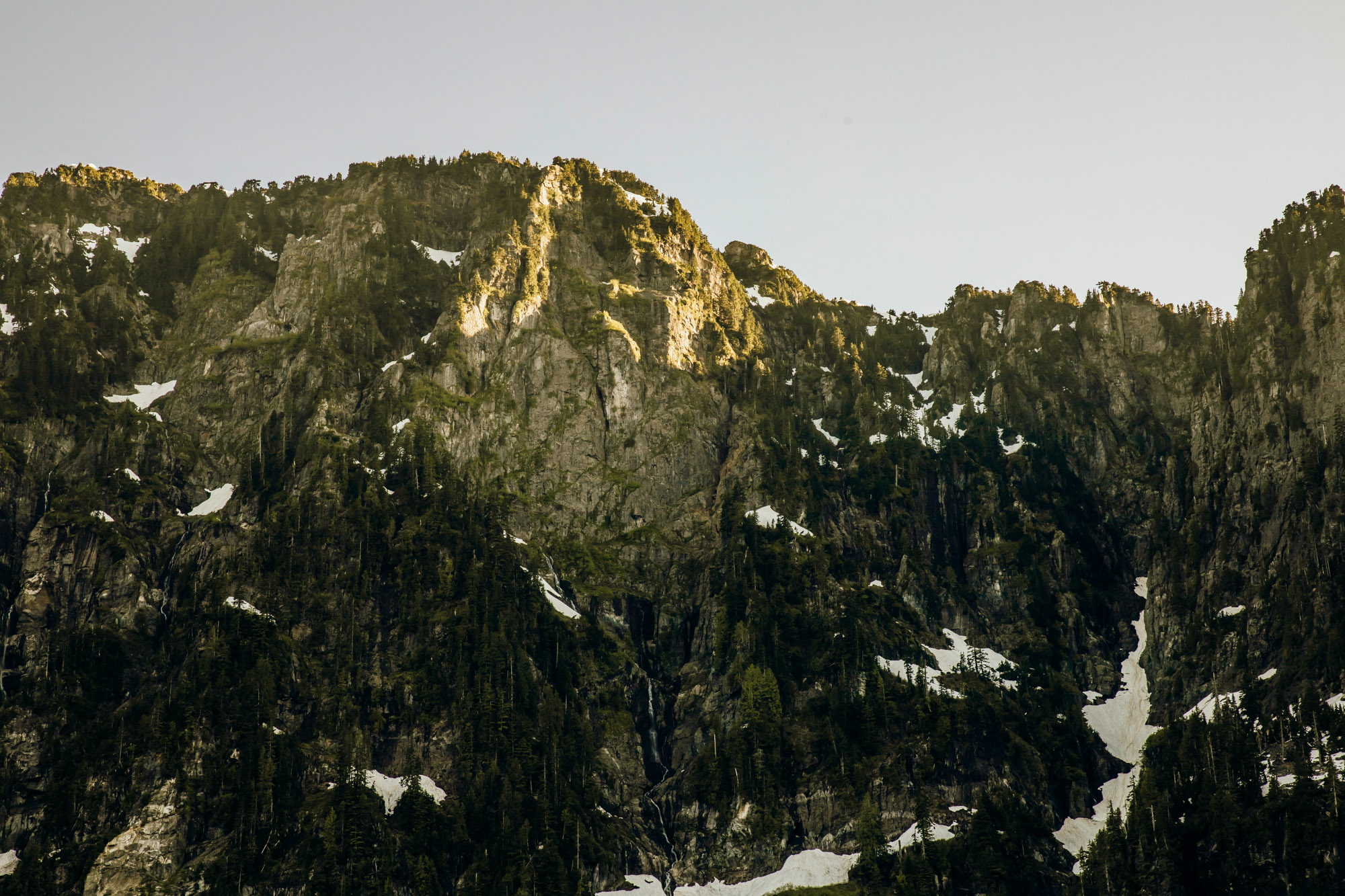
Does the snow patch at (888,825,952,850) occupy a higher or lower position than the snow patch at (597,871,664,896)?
higher

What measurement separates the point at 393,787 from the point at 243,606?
3360 centimetres

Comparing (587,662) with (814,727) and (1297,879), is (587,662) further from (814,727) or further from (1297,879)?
(1297,879)

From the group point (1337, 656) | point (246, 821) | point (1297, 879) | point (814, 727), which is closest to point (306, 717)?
point (246, 821)

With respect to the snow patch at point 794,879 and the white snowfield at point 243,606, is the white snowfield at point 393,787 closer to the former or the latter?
the white snowfield at point 243,606

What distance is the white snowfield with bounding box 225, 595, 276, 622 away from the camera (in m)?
184

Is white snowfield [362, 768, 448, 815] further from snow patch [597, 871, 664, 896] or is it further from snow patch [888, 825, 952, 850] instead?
snow patch [888, 825, 952, 850]

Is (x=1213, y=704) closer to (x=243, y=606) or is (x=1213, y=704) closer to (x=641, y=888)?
(x=641, y=888)

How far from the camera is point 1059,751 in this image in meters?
194

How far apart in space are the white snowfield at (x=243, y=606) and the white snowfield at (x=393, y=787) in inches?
1027

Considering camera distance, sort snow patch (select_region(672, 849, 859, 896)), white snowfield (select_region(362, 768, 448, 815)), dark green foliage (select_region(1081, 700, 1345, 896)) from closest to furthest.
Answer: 1. dark green foliage (select_region(1081, 700, 1345, 896))
2. white snowfield (select_region(362, 768, 448, 815))
3. snow patch (select_region(672, 849, 859, 896))

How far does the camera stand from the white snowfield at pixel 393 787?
170 m

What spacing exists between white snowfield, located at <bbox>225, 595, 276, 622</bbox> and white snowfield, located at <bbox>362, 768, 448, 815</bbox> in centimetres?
2607

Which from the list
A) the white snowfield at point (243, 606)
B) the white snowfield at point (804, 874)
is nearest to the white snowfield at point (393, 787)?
the white snowfield at point (243, 606)

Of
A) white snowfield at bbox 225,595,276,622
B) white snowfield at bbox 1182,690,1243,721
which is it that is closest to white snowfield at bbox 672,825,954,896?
white snowfield at bbox 1182,690,1243,721
